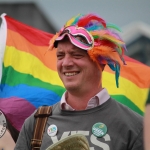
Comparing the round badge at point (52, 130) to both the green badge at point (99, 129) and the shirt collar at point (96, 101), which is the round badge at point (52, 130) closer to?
the shirt collar at point (96, 101)

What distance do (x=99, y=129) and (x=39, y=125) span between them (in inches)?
18.8

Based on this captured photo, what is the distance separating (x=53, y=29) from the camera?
25.0 meters

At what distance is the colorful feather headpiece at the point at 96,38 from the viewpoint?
216 inches

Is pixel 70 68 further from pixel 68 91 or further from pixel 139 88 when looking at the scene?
pixel 139 88

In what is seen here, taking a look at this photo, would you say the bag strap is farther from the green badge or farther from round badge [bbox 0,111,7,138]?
round badge [bbox 0,111,7,138]

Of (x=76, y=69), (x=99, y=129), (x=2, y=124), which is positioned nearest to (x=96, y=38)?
(x=76, y=69)

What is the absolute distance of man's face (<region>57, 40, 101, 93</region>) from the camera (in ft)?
17.8

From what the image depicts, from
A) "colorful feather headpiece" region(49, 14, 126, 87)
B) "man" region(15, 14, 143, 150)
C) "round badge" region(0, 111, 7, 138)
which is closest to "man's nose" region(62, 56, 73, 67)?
"man" region(15, 14, 143, 150)

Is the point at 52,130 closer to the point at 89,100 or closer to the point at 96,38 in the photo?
the point at 89,100

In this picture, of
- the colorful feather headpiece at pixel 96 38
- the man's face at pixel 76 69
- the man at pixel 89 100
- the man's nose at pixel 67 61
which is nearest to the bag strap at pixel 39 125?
the man at pixel 89 100

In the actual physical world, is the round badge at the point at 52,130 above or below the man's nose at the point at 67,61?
below

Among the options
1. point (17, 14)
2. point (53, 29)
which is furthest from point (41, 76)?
point (53, 29)

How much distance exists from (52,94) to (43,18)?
17535mm

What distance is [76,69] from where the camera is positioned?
17.8 feet
